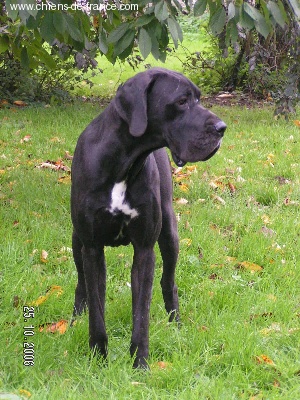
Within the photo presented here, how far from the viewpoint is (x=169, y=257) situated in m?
3.97

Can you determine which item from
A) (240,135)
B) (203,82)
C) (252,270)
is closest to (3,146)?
(240,135)

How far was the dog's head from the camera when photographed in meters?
3.08

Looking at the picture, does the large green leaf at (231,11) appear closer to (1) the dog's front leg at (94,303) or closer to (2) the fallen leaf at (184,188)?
(1) the dog's front leg at (94,303)

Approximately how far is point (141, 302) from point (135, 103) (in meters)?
1.04

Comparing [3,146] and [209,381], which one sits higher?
[209,381]

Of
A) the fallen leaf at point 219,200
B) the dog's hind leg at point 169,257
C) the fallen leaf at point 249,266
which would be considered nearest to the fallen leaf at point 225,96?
the fallen leaf at point 219,200

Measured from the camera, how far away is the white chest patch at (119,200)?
10.7 feet

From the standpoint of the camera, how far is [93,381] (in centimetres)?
312

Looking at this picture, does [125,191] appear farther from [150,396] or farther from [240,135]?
[240,135]

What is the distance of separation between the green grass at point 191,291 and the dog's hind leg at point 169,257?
0.30 feet

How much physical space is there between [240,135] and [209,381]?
19.3 feet

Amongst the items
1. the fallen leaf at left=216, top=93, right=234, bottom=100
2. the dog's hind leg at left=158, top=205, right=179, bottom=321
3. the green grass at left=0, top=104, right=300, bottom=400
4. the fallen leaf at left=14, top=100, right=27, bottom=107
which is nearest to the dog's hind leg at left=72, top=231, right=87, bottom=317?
the green grass at left=0, top=104, right=300, bottom=400

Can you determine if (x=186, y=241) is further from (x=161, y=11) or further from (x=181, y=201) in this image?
(x=161, y=11)

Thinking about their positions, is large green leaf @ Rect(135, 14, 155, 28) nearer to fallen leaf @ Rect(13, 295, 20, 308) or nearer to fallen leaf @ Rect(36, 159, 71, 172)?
fallen leaf @ Rect(13, 295, 20, 308)
